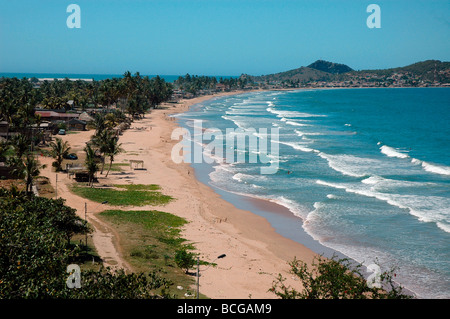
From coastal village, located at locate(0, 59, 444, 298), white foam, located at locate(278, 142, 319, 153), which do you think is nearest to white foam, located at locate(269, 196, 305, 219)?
coastal village, located at locate(0, 59, 444, 298)

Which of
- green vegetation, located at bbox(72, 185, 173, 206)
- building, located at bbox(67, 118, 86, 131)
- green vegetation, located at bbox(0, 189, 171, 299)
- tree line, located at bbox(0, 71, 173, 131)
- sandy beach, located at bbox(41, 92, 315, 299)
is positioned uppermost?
tree line, located at bbox(0, 71, 173, 131)

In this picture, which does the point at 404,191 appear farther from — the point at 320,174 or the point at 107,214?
the point at 107,214

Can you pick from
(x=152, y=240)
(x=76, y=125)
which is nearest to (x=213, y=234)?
(x=152, y=240)

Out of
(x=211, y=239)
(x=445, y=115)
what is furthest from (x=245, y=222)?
(x=445, y=115)

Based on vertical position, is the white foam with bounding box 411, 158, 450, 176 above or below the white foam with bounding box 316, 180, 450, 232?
above

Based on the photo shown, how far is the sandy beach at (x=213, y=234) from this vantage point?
21.3 meters

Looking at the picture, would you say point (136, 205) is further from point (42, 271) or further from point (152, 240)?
point (42, 271)

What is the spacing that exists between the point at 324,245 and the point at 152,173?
72.0 ft

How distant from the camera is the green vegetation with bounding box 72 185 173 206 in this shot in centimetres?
3284

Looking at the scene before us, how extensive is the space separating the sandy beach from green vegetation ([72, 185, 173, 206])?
3.12ft

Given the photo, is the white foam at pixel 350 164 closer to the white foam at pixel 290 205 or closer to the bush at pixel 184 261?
the white foam at pixel 290 205

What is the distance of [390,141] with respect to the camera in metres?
66.6

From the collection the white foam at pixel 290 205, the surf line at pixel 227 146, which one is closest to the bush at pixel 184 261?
the white foam at pixel 290 205

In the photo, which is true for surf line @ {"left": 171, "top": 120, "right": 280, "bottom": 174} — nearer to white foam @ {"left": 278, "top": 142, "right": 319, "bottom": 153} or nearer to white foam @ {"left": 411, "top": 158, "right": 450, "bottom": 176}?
white foam @ {"left": 278, "top": 142, "right": 319, "bottom": 153}
